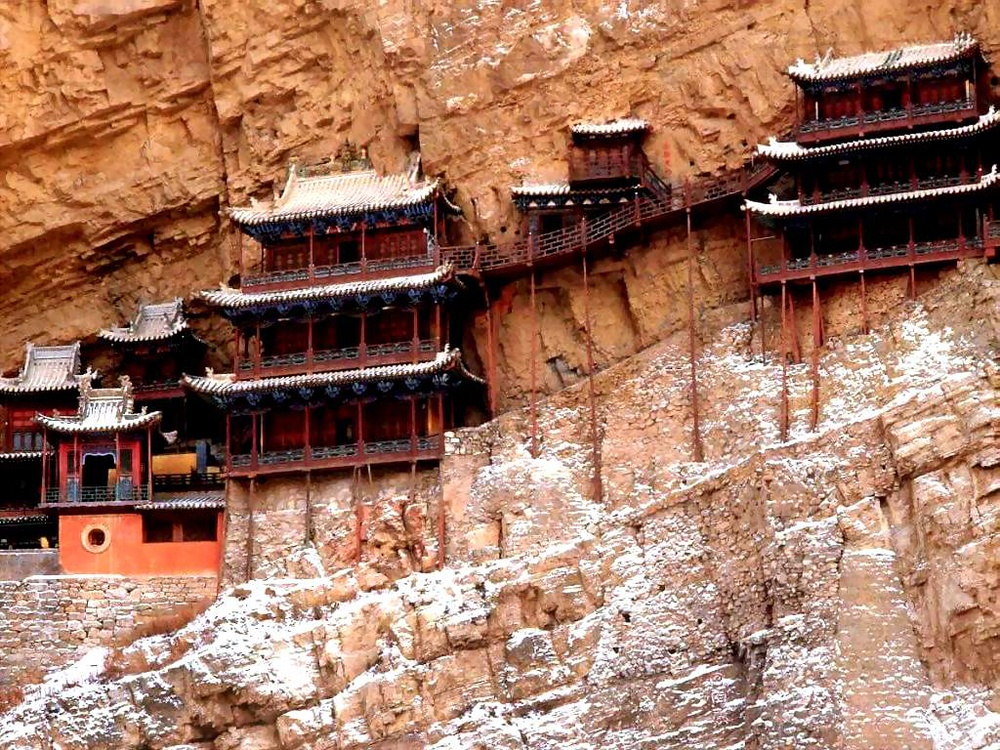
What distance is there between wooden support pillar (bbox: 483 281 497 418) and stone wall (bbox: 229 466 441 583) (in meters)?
3.26

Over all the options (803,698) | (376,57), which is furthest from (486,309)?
(803,698)

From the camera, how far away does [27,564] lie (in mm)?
63750

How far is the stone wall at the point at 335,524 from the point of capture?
6131cm

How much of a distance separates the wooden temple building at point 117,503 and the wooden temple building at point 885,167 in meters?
17.2

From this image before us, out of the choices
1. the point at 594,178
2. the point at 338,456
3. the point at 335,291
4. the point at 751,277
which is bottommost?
the point at 338,456

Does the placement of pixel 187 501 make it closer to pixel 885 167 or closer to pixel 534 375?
pixel 534 375

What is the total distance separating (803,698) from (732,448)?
9.22 m

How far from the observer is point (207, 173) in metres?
72.2

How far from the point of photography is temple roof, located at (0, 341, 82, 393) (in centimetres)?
7088

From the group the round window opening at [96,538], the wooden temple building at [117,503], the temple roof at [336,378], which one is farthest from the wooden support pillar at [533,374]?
the round window opening at [96,538]

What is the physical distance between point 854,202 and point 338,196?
15.8m

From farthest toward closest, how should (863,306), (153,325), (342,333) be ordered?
(153,325) < (342,333) < (863,306)

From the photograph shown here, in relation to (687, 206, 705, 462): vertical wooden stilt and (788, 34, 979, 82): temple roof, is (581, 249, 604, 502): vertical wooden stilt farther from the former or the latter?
(788, 34, 979, 82): temple roof

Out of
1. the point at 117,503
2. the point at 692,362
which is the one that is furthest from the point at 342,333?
the point at 692,362
